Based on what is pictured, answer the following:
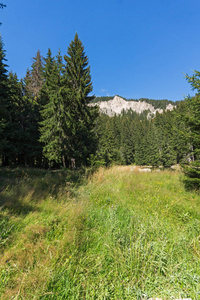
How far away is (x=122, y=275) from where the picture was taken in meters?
1.93

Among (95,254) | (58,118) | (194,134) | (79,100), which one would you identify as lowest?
(95,254)

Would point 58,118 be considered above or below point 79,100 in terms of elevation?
below


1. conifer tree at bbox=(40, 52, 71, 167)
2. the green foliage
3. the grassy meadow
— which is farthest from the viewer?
conifer tree at bbox=(40, 52, 71, 167)

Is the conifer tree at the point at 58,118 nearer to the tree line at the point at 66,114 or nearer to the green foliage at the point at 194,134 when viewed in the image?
the tree line at the point at 66,114

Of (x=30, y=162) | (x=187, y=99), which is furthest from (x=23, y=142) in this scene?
(x=187, y=99)

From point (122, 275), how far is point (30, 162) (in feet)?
A: 76.6

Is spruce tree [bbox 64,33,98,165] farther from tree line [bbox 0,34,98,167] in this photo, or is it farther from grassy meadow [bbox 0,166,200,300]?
grassy meadow [bbox 0,166,200,300]

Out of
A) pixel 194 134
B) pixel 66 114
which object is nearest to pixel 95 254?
pixel 194 134

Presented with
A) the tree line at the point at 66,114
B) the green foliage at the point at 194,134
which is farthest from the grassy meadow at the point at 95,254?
the tree line at the point at 66,114

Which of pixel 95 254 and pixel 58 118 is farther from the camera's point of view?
pixel 58 118

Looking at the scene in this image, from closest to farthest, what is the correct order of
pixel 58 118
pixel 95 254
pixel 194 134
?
pixel 95 254 → pixel 194 134 → pixel 58 118

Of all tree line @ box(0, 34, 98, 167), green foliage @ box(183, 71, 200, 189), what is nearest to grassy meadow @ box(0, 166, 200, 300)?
green foliage @ box(183, 71, 200, 189)

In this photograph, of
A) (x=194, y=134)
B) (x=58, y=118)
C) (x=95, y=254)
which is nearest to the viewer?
(x=95, y=254)

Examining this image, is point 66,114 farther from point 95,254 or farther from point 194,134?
point 95,254
